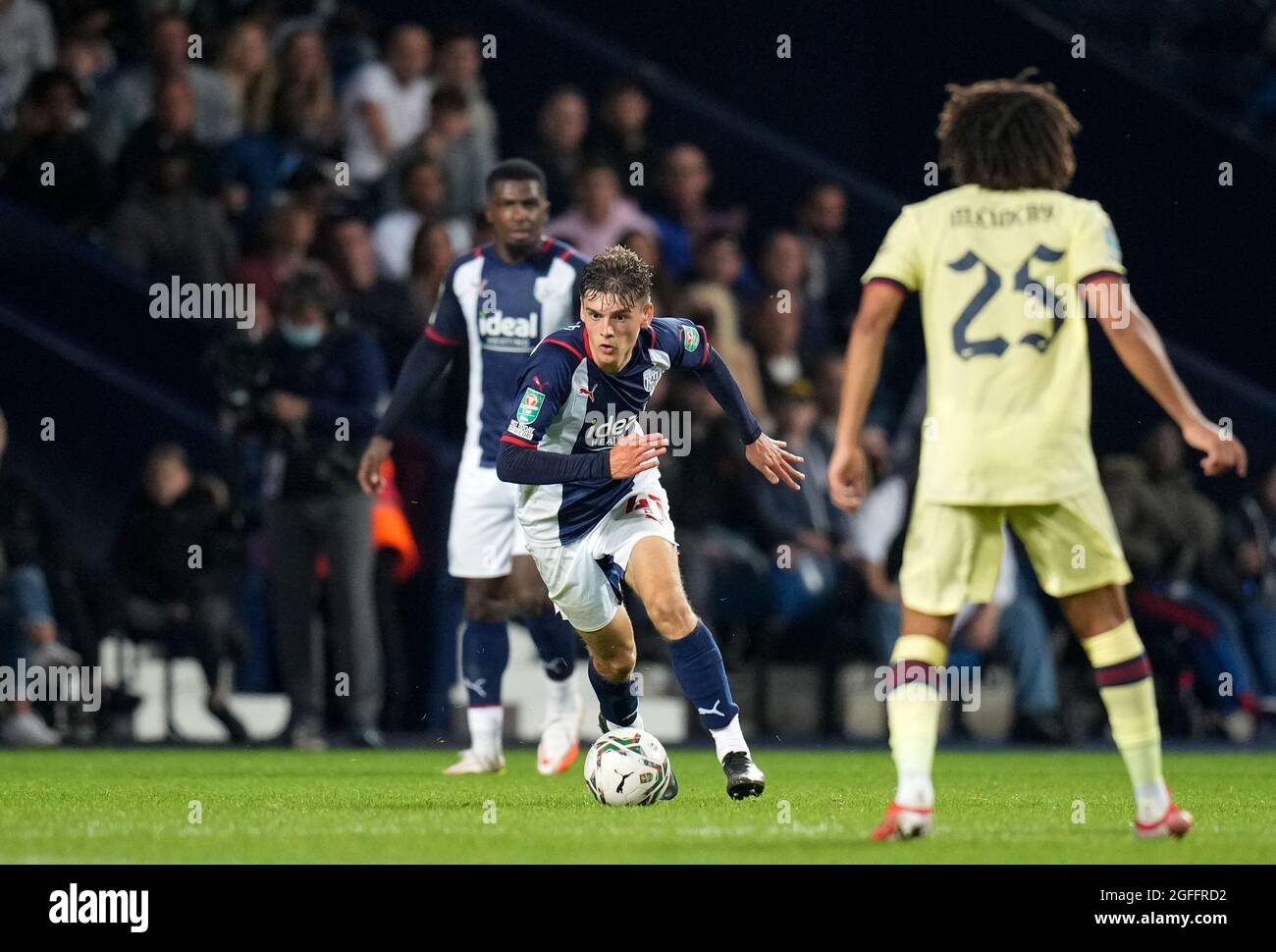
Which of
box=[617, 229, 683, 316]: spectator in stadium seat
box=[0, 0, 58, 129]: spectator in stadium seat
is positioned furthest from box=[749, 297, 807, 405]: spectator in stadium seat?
box=[0, 0, 58, 129]: spectator in stadium seat

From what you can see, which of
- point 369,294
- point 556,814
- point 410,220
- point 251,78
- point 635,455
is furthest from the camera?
point 251,78

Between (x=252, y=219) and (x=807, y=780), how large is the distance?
5.92 meters

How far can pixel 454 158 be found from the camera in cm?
1401

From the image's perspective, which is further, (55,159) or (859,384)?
(55,159)

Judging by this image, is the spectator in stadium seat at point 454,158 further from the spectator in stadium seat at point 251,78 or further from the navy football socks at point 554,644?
the navy football socks at point 554,644

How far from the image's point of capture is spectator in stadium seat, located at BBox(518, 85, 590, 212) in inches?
555

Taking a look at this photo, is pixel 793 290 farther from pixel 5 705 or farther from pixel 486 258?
pixel 5 705

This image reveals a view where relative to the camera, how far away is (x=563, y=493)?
7.94 m

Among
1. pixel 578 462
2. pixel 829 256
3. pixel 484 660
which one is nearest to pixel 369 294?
pixel 829 256

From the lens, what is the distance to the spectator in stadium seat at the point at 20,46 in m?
13.9

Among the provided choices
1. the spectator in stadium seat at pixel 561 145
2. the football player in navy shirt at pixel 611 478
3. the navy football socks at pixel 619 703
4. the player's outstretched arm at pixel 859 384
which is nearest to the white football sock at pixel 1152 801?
the player's outstretched arm at pixel 859 384

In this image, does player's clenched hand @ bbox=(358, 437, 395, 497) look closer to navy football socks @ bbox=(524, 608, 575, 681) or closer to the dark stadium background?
navy football socks @ bbox=(524, 608, 575, 681)

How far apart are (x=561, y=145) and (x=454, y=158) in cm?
70

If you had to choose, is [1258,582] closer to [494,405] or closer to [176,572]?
[494,405]
